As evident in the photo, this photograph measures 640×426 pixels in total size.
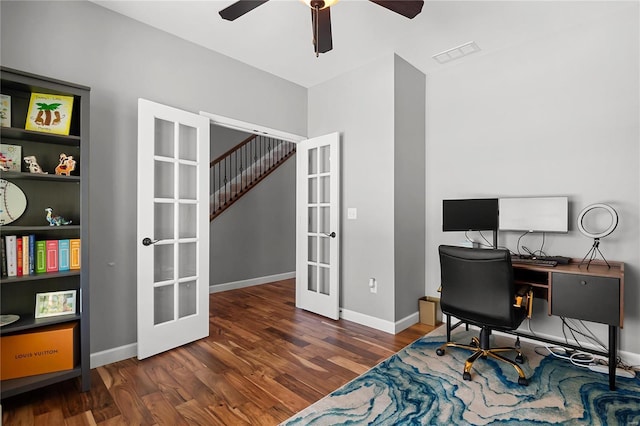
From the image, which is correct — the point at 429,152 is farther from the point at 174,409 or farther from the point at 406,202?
the point at 174,409

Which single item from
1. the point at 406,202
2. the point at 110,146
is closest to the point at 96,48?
the point at 110,146

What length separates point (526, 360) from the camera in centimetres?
268

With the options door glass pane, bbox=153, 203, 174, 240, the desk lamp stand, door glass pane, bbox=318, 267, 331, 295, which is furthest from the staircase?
the desk lamp stand

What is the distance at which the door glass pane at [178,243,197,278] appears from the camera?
2.98m

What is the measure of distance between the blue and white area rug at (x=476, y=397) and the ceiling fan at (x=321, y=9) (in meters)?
2.29

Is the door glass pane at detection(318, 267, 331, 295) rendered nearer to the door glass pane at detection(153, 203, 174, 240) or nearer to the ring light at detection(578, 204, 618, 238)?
the door glass pane at detection(153, 203, 174, 240)

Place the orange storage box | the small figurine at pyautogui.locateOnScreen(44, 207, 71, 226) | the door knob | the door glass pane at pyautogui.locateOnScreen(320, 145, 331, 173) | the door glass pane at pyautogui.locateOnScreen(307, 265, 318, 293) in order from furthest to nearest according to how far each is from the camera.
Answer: the door glass pane at pyautogui.locateOnScreen(307, 265, 318, 293), the door glass pane at pyautogui.locateOnScreen(320, 145, 331, 173), the door knob, the small figurine at pyautogui.locateOnScreen(44, 207, 71, 226), the orange storage box

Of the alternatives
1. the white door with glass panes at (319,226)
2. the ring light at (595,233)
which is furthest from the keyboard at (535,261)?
the white door with glass panes at (319,226)

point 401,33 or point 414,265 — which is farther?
point 414,265

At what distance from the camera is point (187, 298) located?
3033mm

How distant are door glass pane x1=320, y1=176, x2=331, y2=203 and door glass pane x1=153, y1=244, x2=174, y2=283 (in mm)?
1759

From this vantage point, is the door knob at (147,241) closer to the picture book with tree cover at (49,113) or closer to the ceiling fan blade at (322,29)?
the picture book with tree cover at (49,113)

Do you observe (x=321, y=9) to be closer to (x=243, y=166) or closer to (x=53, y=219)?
(x=53, y=219)

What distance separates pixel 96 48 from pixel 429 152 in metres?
3.30
